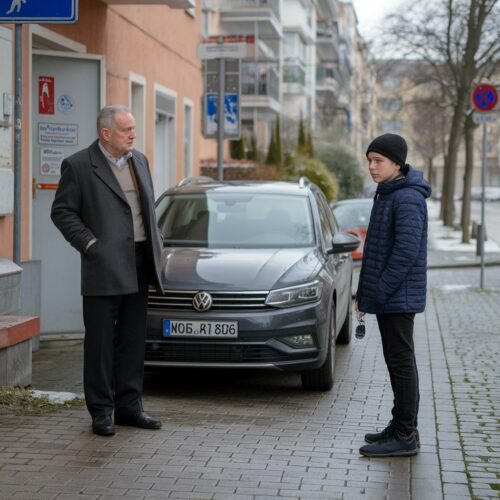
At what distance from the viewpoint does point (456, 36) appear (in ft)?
110

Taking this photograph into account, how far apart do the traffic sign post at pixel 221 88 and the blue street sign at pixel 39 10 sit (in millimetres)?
6306

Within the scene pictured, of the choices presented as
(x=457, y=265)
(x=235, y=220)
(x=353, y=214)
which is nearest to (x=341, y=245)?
(x=235, y=220)

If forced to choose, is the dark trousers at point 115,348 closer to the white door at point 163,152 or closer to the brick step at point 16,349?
the brick step at point 16,349

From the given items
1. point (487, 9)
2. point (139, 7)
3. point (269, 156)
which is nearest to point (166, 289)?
point (139, 7)

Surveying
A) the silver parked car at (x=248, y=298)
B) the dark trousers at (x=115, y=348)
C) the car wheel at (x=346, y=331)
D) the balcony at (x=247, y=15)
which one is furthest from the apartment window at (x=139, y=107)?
the balcony at (x=247, y=15)

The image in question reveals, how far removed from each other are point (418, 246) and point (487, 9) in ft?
88.8

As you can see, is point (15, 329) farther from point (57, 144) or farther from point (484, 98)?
point (484, 98)

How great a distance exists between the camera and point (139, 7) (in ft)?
52.7

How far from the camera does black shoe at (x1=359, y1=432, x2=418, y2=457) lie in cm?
660

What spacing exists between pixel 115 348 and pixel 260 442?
1.12 meters

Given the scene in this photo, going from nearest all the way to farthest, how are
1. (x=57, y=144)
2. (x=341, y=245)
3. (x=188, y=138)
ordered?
(x=341, y=245), (x=57, y=144), (x=188, y=138)

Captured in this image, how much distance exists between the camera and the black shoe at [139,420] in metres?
7.16

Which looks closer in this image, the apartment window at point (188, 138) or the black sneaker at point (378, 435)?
the black sneaker at point (378, 435)

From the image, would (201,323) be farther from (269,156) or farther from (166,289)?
(269,156)
